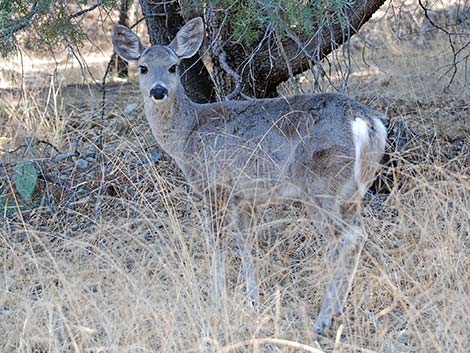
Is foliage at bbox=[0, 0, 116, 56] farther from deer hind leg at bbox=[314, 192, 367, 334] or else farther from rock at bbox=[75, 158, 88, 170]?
deer hind leg at bbox=[314, 192, 367, 334]

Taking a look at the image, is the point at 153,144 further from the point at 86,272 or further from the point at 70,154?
the point at 86,272

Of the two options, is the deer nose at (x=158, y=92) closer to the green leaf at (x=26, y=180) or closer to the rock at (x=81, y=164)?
the green leaf at (x=26, y=180)

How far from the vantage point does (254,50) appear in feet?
21.5

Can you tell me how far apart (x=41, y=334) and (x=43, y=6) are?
104 inches

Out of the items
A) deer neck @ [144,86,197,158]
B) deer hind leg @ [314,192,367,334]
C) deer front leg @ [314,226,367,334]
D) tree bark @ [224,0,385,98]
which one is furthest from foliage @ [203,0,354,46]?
deer front leg @ [314,226,367,334]

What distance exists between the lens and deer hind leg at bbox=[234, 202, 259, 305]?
4688mm

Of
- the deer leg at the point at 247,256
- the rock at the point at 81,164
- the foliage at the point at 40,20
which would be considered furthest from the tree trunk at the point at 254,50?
the deer leg at the point at 247,256

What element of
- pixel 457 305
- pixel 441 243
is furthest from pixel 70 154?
pixel 457 305

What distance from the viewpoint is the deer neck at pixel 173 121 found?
5699 mm

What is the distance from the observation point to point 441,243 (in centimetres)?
451

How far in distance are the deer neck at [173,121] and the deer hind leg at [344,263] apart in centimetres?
130

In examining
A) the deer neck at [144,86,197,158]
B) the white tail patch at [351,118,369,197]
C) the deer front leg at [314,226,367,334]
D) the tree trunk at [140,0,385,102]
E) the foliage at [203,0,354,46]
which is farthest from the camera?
the tree trunk at [140,0,385,102]

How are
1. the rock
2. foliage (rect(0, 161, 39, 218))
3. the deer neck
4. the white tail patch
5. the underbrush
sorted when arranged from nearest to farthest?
the underbrush
the white tail patch
the deer neck
foliage (rect(0, 161, 39, 218))
the rock

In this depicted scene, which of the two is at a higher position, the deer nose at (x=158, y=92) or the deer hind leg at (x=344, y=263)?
the deer nose at (x=158, y=92)
